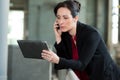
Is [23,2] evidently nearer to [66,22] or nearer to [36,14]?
[36,14]

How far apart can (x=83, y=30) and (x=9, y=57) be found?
38.0 inches

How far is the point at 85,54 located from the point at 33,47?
348mm

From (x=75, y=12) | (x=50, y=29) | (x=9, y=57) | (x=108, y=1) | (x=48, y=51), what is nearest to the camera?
(x=48, y=51)

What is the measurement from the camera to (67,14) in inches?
96.2

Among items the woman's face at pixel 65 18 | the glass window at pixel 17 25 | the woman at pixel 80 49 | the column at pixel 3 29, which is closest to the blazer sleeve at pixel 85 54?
the woman at pixel 80 49

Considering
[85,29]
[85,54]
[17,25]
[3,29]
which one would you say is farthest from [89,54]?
[17,25]

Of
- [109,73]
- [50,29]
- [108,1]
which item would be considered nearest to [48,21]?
[50,29]

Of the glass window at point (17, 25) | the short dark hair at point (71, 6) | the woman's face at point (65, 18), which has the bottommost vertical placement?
the glass window at point (17, 25)

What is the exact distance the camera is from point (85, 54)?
95.4 inches

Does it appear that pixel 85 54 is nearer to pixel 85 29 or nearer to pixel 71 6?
pixel 85 29

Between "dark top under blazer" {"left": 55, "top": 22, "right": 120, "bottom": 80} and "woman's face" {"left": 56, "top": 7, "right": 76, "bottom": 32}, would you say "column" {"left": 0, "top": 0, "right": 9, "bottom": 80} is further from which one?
"woman's face" {"left": 56, "top": 7, "right": 76, "bottom": 32}

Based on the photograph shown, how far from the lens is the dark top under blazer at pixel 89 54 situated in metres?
2.42

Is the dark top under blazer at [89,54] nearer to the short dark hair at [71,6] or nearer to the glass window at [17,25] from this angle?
the short dark hair at [71,6]

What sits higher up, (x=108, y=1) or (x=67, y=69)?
(x=108, y=1)
